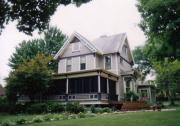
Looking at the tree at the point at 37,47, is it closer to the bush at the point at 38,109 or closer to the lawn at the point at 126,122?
the bush at the point at 38,109

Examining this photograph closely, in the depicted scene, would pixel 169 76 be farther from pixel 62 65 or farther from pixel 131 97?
pixel 62 65

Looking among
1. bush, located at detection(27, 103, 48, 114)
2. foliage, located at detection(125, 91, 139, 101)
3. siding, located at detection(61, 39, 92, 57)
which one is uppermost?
siding, located at detection(61, 39, 92, 57)

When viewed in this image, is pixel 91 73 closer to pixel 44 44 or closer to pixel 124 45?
pixel 124 45

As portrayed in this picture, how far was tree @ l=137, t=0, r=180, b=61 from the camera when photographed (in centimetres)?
1525

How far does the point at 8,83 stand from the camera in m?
25.8

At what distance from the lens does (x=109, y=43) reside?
32.0m

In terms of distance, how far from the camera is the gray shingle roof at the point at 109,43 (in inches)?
1183

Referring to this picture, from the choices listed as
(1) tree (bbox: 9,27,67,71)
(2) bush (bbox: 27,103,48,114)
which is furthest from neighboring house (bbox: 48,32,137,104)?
(1) tree (bbox: 9,27,67,71)

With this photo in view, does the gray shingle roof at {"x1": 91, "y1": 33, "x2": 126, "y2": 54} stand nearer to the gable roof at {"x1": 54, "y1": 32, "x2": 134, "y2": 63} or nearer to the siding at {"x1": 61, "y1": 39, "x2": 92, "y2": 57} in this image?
the gable roof at {"x1": 54, "y1": 32, "x2": 134, "y2": 63}

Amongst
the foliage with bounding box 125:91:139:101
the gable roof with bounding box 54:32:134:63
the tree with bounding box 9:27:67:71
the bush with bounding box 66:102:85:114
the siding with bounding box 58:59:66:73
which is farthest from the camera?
the tree with bounding box 9:27:67:71

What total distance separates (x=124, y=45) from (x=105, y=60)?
5349mm

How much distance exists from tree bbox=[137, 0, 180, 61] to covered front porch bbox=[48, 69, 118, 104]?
794cm

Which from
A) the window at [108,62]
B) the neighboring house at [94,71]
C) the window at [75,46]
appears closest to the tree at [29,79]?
the neighboring house at [94,71]

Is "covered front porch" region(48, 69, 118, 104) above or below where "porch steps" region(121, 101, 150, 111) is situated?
above
